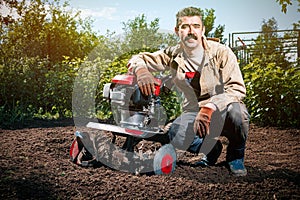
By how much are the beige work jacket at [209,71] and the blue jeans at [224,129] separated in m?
0.08

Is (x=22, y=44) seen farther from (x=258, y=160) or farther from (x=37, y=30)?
(x=258, y=160)

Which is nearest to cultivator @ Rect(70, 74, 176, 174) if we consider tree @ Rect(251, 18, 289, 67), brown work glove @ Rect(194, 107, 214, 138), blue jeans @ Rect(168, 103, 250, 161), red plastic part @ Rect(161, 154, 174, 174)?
red plastic part @ Rect(161, 154, 174, 174)

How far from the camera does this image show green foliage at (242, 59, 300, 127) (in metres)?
4.18

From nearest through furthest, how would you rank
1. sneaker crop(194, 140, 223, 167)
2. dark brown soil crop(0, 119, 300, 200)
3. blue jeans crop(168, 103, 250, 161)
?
dark brown soil crop(0, 119, 300, 200)
blue jeans crop(168, 103, 250, 161)
sneaker crop(194, 140, 223, 167)

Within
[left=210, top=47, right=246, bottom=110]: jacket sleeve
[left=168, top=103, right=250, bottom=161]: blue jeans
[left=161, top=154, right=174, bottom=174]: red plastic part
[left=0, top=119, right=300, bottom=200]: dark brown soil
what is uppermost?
[left=210, top=47, right=246, bottom=110]: jacket sleeve

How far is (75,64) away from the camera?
538 cm

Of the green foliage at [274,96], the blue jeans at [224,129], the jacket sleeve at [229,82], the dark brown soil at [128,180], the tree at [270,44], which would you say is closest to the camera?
the dark brown soil at [128,180]

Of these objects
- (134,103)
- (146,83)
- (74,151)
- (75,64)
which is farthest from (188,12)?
(75,64)

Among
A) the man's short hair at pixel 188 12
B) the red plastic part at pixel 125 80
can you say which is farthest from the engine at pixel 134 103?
the man's short hair at pixel 188 12

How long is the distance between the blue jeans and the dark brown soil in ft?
0.55

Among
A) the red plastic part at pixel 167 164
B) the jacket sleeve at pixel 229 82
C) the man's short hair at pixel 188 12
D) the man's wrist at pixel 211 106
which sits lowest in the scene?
the red plastic part at pixel 167 164

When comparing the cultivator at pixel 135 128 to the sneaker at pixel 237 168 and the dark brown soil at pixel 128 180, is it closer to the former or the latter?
the dark brown soil at pixel 128 180

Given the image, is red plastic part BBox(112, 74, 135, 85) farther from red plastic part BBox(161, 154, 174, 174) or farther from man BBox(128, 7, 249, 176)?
red plastic part BBox(161, 154, 174, 174)

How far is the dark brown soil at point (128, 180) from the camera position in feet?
6.63
